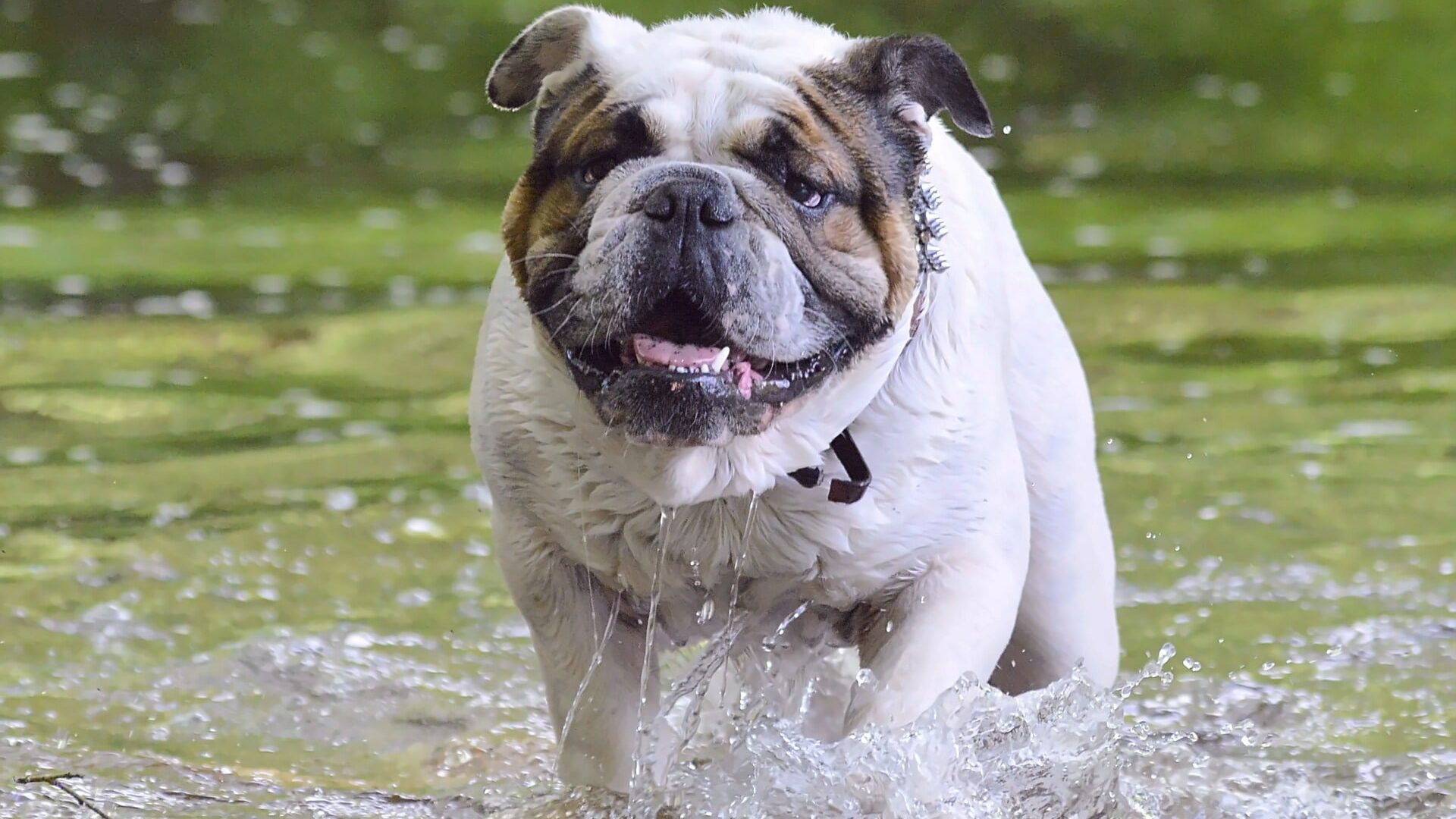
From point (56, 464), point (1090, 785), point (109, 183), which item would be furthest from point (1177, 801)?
point (109, 183)

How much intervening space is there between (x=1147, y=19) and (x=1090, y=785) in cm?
1699

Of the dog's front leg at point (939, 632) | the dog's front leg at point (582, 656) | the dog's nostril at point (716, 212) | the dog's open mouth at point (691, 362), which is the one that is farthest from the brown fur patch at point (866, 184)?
the dog's front leg at point (582, 656)

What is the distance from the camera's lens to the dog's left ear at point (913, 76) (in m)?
4.20

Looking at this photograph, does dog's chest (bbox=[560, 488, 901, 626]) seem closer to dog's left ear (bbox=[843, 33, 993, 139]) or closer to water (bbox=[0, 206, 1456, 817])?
water (bbox=[0, 206, 1456, 817])

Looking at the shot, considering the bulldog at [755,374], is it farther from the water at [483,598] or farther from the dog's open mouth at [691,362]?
the water at [483,598]

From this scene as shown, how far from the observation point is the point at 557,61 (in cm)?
444

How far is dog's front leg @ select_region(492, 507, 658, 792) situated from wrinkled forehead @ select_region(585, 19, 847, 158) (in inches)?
41.5

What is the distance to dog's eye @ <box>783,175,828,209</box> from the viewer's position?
13.2 feet

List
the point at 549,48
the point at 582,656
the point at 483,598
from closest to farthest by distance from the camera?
the point at 549,48
the point at 582,656
the point at 483,598

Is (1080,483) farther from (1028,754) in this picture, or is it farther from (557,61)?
(557,61)

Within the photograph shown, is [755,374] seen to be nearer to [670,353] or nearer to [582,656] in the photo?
[670,353]

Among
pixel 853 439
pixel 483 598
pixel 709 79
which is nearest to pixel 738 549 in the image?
pixel 853 439

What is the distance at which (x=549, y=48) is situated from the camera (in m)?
4.41

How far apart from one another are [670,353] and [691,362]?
49 mm
